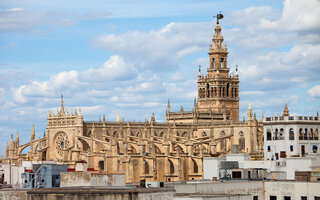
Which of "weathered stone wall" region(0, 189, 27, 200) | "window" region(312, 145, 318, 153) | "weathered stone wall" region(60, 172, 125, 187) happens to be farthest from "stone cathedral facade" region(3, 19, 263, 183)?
"weathered stone wall" region(0, 189, 27, 200)

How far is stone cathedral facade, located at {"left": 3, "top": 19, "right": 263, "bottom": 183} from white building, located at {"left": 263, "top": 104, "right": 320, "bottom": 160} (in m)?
24.8

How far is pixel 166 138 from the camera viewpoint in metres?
125

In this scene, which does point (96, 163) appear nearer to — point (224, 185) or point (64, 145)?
point (64, 145)

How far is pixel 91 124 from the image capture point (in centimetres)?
12950

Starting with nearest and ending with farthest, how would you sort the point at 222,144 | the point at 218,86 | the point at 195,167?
the point at 195,167
the point at 222,144
the point at 218,86

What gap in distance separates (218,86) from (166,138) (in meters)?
26.8

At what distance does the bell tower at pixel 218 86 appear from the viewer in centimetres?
14938

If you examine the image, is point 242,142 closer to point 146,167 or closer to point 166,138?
point 166,138

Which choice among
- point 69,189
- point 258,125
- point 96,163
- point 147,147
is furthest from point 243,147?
point 69,189

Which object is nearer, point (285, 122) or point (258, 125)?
point (285, 122)

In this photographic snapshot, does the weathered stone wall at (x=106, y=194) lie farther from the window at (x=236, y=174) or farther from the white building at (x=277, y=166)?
the white building at (x=277, y=166)

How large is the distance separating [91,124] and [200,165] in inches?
759

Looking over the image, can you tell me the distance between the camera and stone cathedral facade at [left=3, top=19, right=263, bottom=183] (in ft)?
389

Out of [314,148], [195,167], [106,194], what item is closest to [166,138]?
[195,167]
